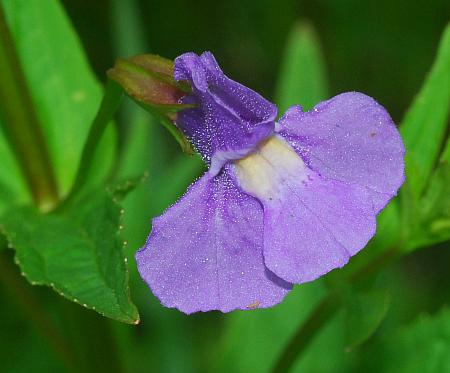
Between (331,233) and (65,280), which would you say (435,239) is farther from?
(65,280)

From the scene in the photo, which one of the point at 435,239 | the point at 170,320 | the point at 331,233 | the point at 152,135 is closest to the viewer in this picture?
the point at 331,233

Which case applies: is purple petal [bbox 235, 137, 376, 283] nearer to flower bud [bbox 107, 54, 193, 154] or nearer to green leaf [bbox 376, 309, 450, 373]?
flower bud [bbox 107, 54, 193, 154]

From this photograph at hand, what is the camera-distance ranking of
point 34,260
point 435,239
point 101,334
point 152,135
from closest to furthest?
point 34,260
point 435,239
point 101,334
point 152,135

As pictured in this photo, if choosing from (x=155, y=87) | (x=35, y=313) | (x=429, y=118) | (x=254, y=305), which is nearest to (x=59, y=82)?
(x=35, y=313)

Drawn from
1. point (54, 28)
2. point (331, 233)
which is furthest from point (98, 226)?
point (54, 28)

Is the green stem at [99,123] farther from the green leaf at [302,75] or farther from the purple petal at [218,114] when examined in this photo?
the green leaf at [302,75]

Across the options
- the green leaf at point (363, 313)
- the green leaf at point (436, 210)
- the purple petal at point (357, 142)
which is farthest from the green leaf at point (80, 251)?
the green leaf at point (436, 210)

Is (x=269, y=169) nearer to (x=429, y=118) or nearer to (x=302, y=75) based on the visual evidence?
(x=429, y=118)
